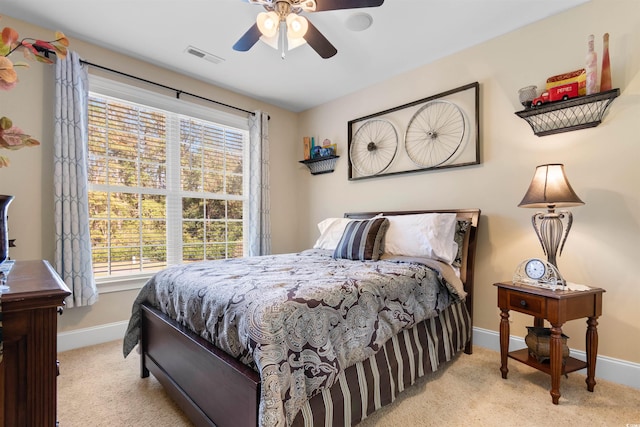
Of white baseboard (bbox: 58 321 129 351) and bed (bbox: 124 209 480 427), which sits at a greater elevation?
bed (bbox: 124 209 480 427)

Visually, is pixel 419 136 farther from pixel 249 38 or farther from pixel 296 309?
pixel 296 309

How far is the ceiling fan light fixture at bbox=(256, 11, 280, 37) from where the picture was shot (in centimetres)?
193

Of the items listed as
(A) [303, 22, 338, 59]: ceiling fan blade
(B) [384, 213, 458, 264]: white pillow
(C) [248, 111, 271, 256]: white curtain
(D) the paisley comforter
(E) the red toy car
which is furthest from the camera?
(C) [248, 111, 271, 256]: white curtain

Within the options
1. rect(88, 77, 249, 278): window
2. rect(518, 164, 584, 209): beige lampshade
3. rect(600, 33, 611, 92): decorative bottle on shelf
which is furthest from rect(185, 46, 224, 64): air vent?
rect(600, 33, 611, 92): decorative bottle on shelf

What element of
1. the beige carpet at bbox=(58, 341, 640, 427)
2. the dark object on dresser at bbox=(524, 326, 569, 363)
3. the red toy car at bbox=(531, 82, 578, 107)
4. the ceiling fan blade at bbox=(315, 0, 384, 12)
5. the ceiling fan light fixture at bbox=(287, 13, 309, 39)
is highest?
the ceiling fan blade at bbox=(315, 0, 384, 12)

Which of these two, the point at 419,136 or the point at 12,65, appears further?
the point at 419,136

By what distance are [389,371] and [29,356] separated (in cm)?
159

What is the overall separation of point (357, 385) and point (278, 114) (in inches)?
144

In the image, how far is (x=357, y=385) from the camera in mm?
1565

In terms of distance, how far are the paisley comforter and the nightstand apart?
36cm

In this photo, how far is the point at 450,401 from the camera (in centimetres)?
187

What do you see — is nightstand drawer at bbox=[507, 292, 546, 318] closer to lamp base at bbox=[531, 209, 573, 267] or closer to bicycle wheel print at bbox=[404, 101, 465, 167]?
lamp base at bbox=[531, 209, 573, 267]

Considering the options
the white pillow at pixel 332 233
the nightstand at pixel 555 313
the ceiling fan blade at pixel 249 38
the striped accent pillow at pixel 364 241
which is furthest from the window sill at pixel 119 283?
the nightstand at pixel 555 313

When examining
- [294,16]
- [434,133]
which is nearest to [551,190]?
[434,133]
